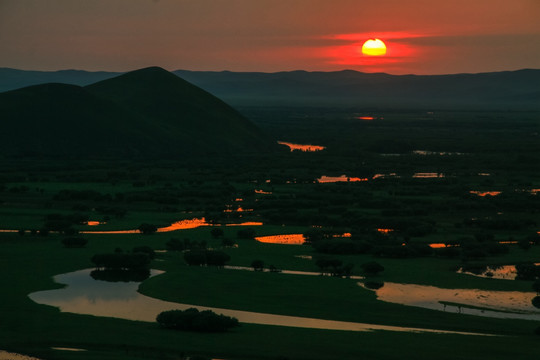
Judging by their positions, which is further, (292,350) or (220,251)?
(220,251)

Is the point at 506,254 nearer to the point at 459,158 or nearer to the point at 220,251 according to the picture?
the point at 220,251

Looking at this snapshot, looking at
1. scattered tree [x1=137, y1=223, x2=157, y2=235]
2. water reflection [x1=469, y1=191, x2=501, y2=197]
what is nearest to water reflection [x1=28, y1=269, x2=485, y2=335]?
scattered tree [x1=137, y1=223, x2=157, y2=235]

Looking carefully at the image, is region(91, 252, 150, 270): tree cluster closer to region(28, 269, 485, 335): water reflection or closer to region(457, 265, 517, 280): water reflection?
region(28, 269, 485, 335): water reflection

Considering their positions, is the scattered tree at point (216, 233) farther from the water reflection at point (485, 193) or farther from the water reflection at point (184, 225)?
the water reflection at point (485, 193)

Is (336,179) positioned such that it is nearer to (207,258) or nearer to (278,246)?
(278,246)

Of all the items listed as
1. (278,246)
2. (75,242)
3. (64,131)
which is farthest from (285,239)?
(64,131)

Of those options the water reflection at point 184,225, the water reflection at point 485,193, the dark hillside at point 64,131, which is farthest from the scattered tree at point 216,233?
the dark hillside at point 64,131

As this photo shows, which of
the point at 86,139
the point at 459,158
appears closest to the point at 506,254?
the point at 459,158
